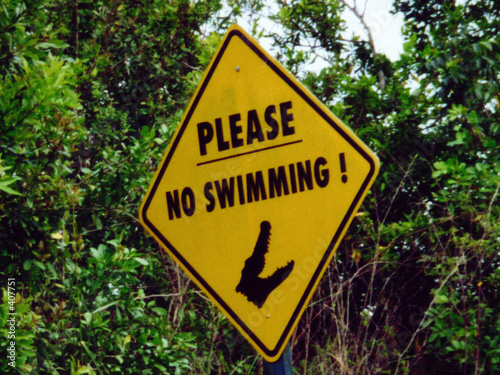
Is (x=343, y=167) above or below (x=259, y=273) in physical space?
above

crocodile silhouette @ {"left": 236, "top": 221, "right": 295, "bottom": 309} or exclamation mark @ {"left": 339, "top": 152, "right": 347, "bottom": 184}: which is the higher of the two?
exclamation mark @ {"left": 339, "top": 152, "right": 347, "bottom": 184}

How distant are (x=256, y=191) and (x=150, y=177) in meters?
2.57

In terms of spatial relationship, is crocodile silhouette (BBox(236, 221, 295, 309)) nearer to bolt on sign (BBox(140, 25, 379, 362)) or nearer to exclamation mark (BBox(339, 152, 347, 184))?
bolt on sign (BBox(140, 25, 379, 362))

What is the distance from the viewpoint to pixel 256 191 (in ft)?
6.73

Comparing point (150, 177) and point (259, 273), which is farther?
point (150, 177)

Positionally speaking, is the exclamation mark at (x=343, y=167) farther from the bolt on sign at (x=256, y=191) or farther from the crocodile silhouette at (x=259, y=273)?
the crocodile silhouette at (x=259, y=273)

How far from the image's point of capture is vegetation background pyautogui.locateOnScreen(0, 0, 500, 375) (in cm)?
367

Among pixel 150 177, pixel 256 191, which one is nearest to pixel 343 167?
pixel 256 191

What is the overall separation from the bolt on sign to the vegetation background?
1.30 metres

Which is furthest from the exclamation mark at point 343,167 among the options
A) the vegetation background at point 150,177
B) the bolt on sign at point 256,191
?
the vegetation background at point 150,177

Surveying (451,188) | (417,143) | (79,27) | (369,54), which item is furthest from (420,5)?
(79,27)

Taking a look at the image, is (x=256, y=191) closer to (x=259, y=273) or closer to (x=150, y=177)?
(x=259, y=273)

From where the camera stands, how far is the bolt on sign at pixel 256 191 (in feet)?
6.41

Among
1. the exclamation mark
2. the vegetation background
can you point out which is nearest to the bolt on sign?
the exclamation mark
